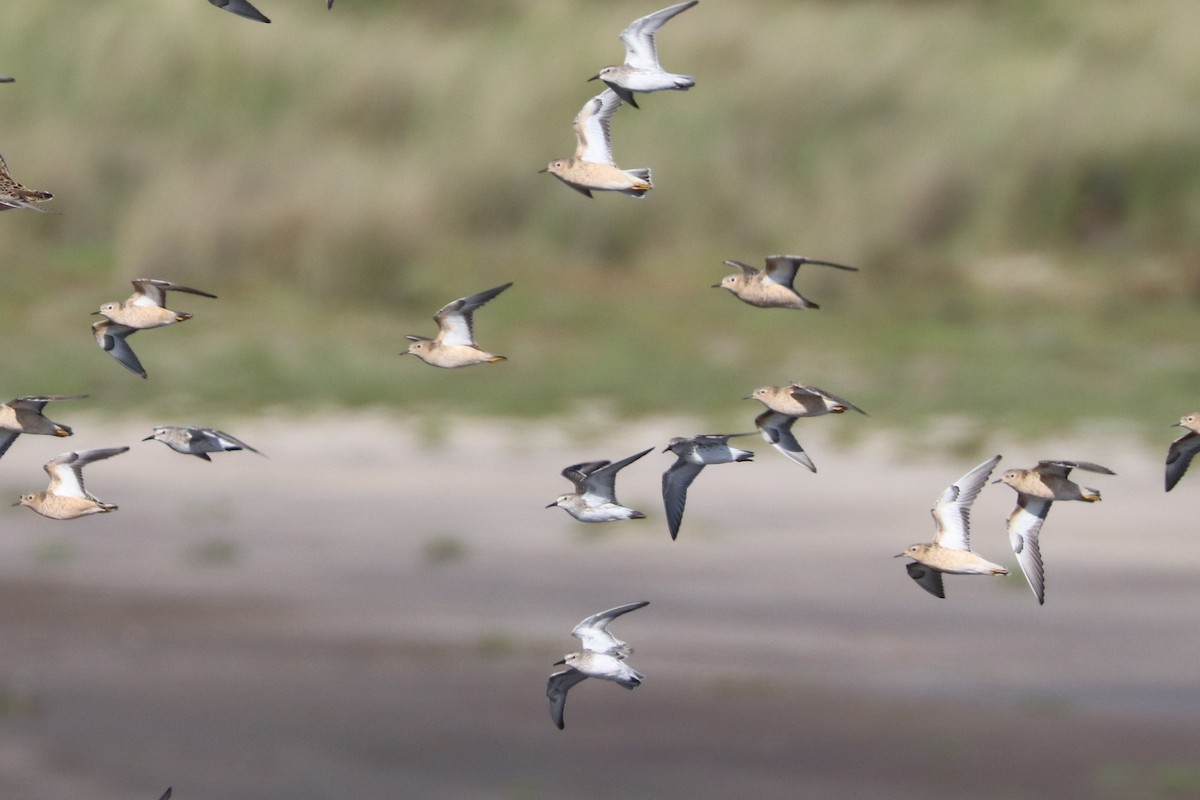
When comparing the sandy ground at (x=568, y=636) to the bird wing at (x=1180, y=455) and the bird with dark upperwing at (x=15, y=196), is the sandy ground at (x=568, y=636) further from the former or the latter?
the bird with dark upperwing at (x=15, y=196)

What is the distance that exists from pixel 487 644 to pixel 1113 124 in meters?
15.3

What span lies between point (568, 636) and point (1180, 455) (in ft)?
14.7

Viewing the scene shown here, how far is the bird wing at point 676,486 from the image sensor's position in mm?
9750

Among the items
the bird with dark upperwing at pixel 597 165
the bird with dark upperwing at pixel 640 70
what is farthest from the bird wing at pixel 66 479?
the bird with dark upperwing at pixel 640 70

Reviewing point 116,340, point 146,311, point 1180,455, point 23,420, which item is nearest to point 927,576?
point 1180,455

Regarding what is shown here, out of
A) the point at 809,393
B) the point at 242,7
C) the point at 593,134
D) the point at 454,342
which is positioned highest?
the point at 242,7

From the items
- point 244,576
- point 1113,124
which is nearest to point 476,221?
point 1113,124

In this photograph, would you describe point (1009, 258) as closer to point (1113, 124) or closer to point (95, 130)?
point (1113, 124)

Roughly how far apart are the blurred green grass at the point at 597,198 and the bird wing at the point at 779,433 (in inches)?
452

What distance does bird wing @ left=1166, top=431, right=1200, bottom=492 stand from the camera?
9359mm

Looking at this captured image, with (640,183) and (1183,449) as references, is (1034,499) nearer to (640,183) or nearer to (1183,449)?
(1183,449)

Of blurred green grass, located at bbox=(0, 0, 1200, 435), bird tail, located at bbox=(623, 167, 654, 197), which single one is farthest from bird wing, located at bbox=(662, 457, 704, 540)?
blurred green grass, located at bbox=(0, 0, 1200, 435)

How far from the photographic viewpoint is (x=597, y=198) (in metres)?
25.8

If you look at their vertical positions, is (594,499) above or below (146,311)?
below
